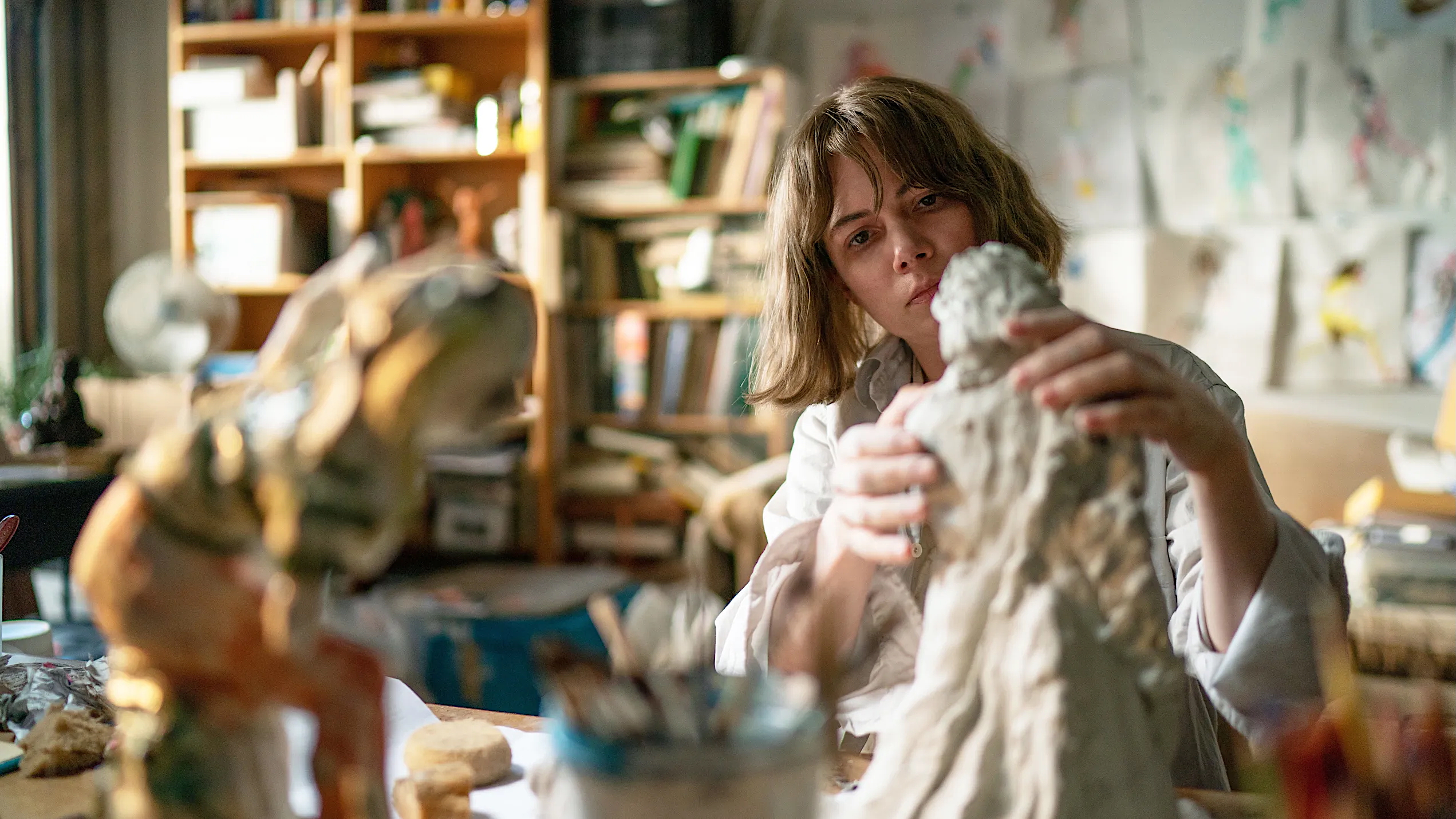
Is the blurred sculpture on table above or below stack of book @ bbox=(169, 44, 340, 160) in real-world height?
below

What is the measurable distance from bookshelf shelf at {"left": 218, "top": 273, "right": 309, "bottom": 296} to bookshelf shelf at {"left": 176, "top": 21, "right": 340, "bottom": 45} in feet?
2.58

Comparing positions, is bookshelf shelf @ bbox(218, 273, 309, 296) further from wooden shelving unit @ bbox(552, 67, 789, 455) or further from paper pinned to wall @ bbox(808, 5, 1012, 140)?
paper pinned to wall @ bbox(808, 5, 1012, 140)

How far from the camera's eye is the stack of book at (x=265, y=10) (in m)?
3.43

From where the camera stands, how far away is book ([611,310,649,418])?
11.1ft

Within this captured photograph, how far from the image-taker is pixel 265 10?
3516 mm

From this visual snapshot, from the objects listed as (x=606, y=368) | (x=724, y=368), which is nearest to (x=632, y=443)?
(x=606, y=368)

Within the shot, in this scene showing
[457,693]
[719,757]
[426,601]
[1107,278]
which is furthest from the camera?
[1107,278]

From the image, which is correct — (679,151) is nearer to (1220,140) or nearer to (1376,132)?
(1220,140)

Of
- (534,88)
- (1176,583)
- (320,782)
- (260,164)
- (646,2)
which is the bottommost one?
(1176,583)

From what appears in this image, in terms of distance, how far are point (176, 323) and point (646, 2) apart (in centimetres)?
170

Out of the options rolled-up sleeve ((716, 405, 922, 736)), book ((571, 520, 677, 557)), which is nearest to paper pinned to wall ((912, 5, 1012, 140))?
book ((571, 520, 677, 557))

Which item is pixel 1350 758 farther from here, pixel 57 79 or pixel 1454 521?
pixel 57 79

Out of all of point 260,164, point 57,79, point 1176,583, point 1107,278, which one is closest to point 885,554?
point 1176,583

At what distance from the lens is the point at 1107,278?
10.6 feet
